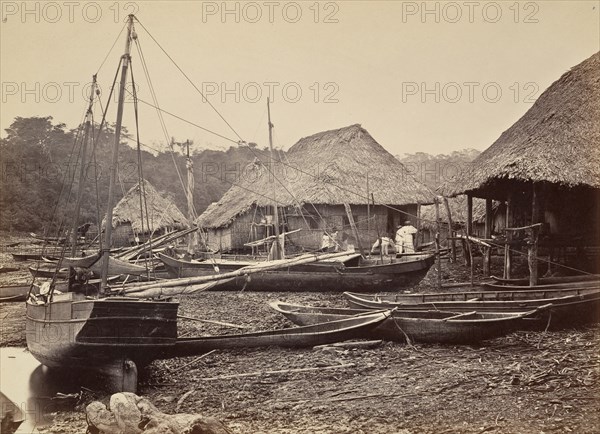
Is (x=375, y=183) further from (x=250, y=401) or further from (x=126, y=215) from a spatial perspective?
(x=250, y=401)

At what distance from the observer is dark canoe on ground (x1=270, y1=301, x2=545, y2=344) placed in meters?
6.99

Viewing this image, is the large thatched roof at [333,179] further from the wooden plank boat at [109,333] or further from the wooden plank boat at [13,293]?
the wooden plank boat at [109,333]

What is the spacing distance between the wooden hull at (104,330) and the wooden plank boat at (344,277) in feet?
16.5

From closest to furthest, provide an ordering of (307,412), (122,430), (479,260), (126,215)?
(122,430), (307,412), (479,260), (126,215)

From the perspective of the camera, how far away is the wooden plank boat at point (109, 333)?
20.0ft

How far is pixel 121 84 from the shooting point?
6621 millimetres

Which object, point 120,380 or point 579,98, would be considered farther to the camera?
point 579,98

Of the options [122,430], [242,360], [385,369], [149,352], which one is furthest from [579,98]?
[122,430]

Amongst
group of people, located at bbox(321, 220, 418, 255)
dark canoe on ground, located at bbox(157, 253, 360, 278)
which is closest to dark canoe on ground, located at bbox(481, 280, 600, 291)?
dark canoe on ground, located at bbox(157, 253, 360, 278)

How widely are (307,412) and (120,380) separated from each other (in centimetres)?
251

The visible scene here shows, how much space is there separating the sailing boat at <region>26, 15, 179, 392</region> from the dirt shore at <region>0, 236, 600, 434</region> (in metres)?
0.38

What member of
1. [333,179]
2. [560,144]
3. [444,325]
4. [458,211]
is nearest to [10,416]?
[444,325]

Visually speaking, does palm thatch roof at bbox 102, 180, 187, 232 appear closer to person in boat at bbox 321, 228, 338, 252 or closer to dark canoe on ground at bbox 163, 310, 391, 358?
person in boat at bbox 321, 228, 338, 252

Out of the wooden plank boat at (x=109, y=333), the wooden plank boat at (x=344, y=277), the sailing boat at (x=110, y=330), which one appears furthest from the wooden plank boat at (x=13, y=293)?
the wooden plank boat at (x=109, y=333)
